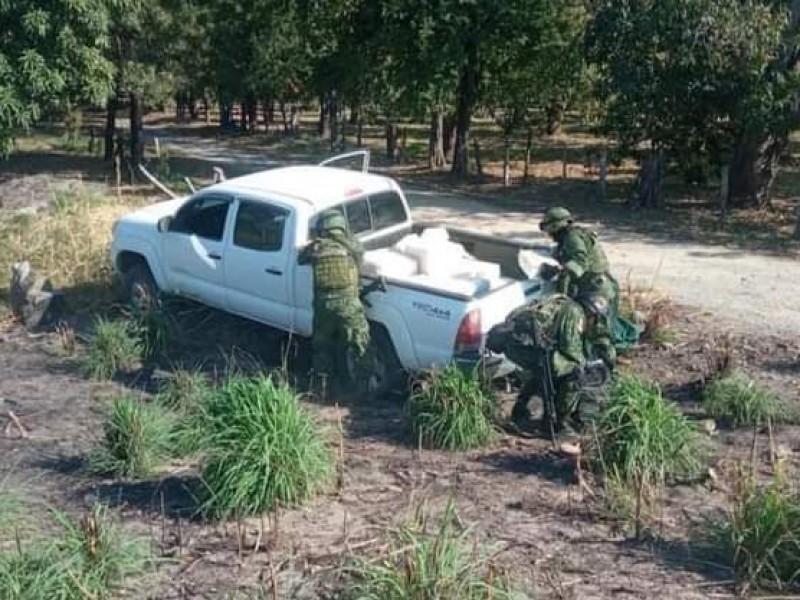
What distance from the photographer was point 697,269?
46.9 ft

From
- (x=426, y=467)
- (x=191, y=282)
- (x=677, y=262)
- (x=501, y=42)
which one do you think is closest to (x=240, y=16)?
(x=501, y=42)

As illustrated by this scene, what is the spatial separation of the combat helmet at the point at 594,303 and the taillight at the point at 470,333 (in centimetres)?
80

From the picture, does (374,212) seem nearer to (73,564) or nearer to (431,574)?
(73,564)

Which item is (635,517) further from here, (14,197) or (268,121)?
(268,121)

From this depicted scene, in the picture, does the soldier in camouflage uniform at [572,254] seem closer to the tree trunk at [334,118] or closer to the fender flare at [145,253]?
the fender flare at [145,253]

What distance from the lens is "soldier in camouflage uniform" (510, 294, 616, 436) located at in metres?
7.91

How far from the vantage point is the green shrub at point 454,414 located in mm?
7805

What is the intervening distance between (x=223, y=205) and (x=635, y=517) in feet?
17.7

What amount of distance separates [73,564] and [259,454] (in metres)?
1.43

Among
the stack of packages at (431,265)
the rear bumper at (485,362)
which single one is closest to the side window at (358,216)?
the stack of packages at (431,265)

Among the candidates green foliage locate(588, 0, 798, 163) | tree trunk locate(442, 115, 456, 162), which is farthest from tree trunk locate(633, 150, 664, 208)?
tree trunk locate(442, 115, 456, 162)

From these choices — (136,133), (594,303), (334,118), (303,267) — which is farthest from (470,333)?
(334,118)

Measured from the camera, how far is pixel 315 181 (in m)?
10.3

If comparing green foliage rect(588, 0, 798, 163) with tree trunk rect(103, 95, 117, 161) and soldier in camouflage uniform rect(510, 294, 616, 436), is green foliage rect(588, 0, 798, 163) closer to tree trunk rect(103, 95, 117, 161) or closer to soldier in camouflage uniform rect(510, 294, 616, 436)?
soldier in camouflage uniform rect(510, 294, 616, 436)
